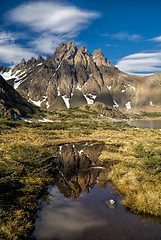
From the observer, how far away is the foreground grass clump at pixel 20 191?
842 centimetres

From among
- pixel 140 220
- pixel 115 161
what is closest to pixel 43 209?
pixel 140 220

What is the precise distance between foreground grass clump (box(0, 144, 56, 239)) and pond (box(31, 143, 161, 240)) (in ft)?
2.36

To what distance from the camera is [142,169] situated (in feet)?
51.9

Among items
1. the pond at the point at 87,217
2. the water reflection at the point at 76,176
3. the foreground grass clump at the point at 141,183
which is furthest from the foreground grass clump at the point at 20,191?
the foreground grass clump at the point at 141,183

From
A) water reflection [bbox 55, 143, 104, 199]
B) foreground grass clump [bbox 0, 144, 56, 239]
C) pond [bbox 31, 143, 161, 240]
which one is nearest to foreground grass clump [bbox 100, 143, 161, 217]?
pond [bbox 31, 143, 161, 240]

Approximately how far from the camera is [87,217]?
32.1 feet

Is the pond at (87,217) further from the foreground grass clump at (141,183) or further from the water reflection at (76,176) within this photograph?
the foreground grass clump at (141,183)

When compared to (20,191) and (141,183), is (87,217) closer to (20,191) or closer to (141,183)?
(20,191)

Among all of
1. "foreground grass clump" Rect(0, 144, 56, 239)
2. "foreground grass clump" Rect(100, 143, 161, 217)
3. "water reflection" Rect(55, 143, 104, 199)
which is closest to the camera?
"foreground grass clump" Rect(0, 144, 56, 239)

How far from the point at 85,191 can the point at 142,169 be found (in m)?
6.29

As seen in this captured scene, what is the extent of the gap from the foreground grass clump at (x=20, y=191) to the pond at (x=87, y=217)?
72 cm

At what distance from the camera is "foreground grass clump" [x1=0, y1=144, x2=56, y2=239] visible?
842 centimetres

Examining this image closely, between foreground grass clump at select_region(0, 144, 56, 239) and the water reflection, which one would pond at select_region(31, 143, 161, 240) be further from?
foreground grass clump at select_region(0, 144, 56, 239)

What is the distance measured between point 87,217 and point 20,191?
537cm
